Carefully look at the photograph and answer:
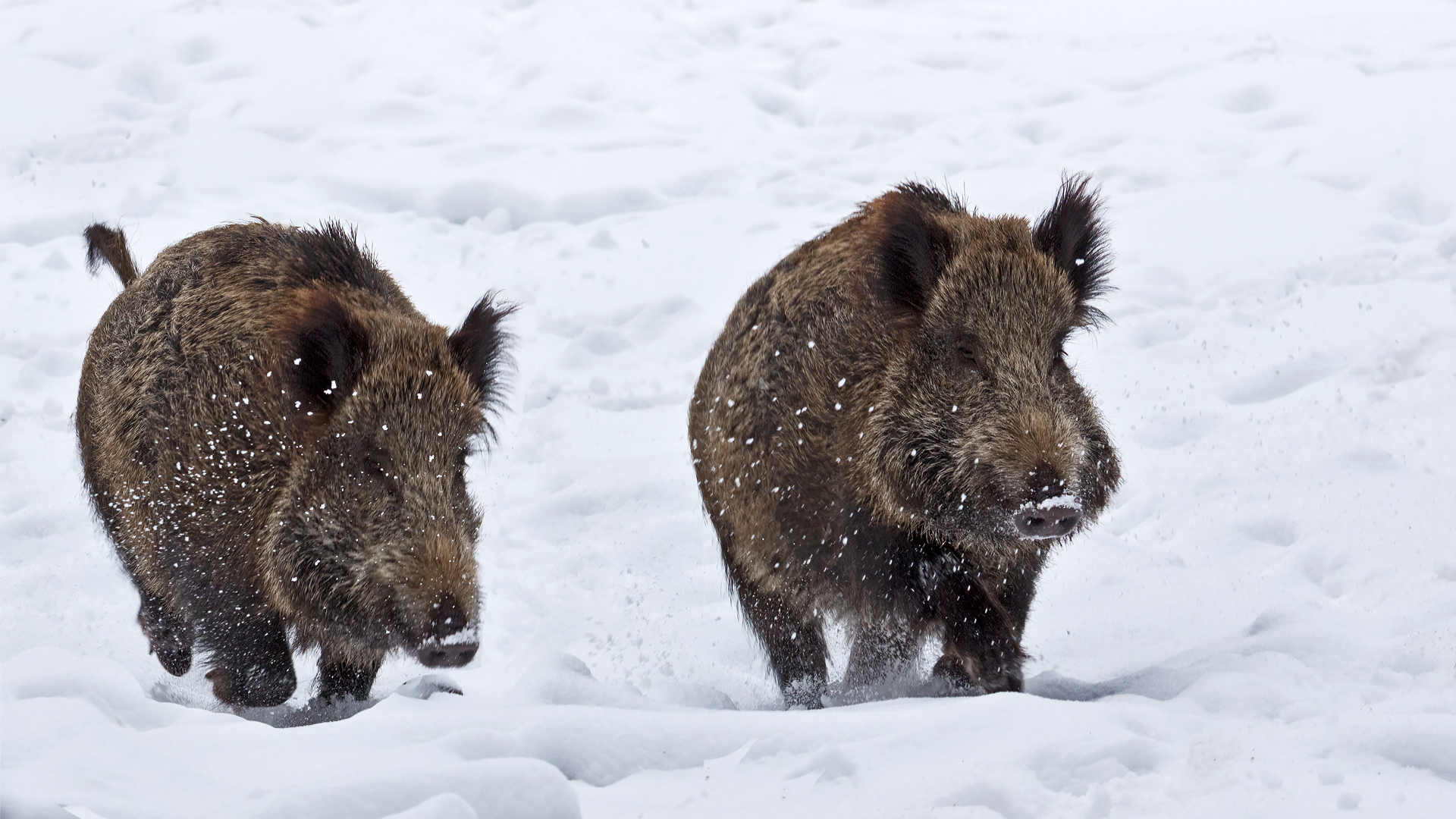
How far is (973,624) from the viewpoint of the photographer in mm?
4172

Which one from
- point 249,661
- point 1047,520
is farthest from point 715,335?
point 1047,520

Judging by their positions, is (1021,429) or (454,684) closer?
(1021,429)

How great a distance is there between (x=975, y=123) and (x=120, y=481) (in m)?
8.16

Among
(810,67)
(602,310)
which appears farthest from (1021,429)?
(810,67)

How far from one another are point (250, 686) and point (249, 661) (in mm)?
85

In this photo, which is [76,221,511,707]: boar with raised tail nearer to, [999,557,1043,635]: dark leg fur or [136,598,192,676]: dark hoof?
[136,598,192,676]: dark hoof

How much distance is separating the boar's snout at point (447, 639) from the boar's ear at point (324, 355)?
34.8 inches

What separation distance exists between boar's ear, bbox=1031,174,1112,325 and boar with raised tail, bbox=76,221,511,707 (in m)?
1.99

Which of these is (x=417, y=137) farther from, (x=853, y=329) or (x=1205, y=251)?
(x=853, y=329)

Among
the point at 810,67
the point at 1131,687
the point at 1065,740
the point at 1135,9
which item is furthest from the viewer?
the point at 1135,9

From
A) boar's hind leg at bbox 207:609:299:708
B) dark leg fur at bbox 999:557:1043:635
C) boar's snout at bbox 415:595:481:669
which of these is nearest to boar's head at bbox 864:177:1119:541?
dark leg fur at bbox 999:557:1043:635

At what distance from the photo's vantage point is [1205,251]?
28.1ft

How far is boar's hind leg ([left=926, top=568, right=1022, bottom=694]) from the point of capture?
4137 mm

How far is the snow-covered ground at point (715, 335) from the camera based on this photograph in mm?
2867
